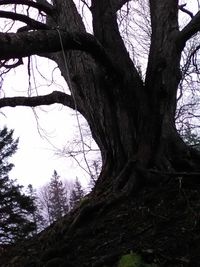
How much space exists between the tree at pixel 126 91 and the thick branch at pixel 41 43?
0.04 metres

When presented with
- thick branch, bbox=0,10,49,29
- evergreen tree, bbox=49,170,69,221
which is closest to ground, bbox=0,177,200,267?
thick branch, bbox=0,10,49,29

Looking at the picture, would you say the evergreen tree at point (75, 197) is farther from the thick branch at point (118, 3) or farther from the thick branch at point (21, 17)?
the thick branch at point (118, 3)

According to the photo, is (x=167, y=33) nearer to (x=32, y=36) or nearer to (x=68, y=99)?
(x=68, y=99)

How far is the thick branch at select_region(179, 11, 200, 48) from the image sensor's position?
6188 mm

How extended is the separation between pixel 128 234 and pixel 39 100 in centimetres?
386

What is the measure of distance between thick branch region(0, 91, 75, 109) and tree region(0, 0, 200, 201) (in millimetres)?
748

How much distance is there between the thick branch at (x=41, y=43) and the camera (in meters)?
4.29

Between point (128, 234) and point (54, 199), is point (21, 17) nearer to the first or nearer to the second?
point (128, 234)

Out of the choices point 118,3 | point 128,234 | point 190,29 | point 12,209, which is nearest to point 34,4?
point 118,3

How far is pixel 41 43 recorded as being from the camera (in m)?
4.67

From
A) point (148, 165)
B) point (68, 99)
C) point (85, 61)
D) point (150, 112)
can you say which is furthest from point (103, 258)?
point (68, 99)

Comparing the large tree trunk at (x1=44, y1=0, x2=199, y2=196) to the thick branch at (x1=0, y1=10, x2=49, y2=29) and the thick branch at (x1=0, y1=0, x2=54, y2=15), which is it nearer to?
the thick branch at (x1=0, y1=0, x2=54, y2=15)

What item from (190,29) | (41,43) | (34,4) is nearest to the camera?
(41,43)

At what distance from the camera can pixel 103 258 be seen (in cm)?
443
